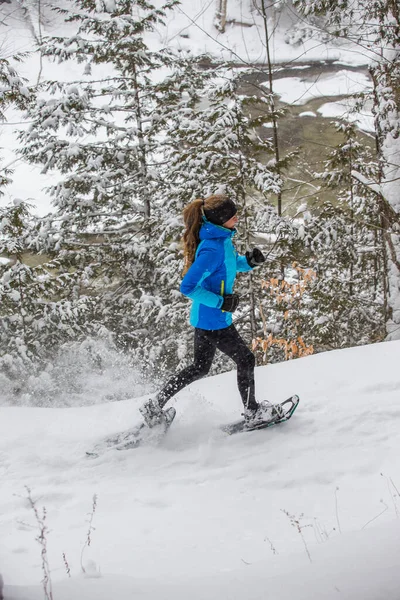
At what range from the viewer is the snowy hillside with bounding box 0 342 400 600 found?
1.96 metres

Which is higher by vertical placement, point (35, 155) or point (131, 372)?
point (35, 155)

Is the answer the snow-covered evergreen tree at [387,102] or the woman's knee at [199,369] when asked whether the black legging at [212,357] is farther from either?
the snow-covered evergreen tree at [387,102]

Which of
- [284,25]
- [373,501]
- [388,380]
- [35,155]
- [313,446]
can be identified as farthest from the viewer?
[284,25]

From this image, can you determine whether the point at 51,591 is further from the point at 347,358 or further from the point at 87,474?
the point at 347,358

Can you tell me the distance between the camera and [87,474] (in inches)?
146

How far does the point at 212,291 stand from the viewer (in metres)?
3.84

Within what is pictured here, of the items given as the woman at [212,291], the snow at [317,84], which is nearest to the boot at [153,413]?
the woman at [212,291]

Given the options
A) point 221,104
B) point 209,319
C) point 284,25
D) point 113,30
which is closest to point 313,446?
point 209,319

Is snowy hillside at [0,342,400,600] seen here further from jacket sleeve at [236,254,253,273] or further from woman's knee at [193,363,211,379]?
jacket sleeve at [236,254,253,273]

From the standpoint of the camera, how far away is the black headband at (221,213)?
3.78m

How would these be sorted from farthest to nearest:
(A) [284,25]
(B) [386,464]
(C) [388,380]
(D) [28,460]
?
(A) [284,25] → (C) [388,380] → (D) [28,460] → (B) [386,464]

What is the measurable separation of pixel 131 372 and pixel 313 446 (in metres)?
7.53

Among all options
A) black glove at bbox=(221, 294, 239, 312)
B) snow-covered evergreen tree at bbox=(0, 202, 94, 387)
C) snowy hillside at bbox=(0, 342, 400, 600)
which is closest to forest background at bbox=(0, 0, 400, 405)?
snow-covered evergreen tree at bbox=(0, 202, 94, 387)

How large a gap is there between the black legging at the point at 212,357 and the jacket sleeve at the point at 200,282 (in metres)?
0.35
